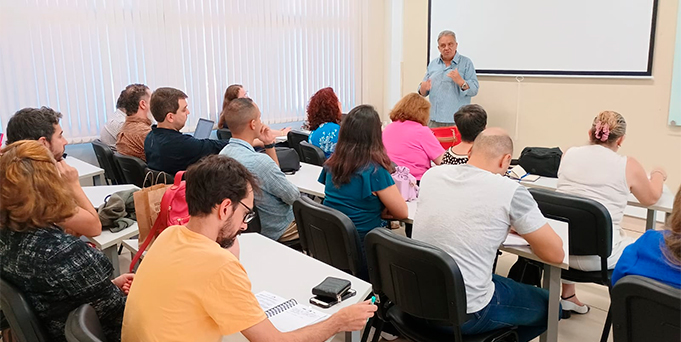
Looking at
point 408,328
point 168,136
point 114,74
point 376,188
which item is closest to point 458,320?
point 408,328

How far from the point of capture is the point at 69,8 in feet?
15.3

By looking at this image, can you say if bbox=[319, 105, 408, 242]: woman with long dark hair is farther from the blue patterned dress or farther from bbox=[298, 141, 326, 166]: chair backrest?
the blue patterned dress

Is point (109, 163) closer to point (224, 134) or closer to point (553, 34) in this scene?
point (224, 134)

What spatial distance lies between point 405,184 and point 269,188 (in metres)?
0.78

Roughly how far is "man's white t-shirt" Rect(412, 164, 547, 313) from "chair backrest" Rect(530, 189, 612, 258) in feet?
1.83

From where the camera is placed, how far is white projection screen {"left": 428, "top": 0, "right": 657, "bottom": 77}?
15.5 feet

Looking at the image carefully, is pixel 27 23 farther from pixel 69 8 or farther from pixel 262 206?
pixel 262 206

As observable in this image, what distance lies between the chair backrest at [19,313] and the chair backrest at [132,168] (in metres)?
2.11

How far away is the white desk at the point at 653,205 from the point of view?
9.36 ft

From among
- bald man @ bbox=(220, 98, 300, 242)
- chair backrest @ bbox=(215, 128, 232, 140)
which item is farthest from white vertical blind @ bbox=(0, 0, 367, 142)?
bald man @ bbox=(220, 98, 300, 242)

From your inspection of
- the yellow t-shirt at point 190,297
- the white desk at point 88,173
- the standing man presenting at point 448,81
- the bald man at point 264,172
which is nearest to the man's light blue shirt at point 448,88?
the standing man presenting at point 448,81

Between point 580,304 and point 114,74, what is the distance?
176 inches

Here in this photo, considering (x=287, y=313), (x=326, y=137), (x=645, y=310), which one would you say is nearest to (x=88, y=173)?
(x=326, y=137)

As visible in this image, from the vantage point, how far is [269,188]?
2.89 meters
